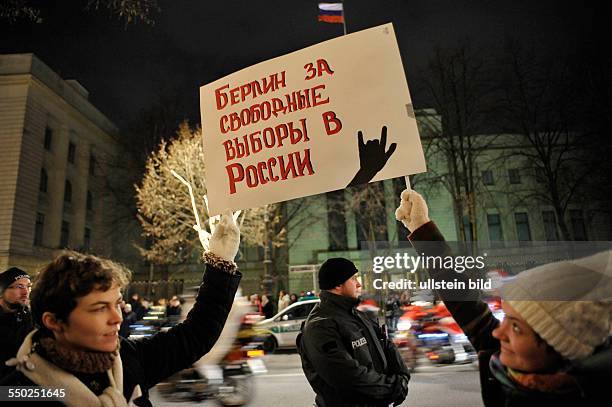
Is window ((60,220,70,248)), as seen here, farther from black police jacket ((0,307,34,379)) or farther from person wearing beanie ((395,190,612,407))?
person wearing beanie ((395,190,612,407))

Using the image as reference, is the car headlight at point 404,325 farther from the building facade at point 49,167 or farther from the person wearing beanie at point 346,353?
the building facade at point 49,167

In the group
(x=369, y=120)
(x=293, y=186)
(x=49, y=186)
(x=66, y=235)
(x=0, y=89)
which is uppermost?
(x=0, y=89)

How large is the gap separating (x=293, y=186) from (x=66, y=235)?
33.0 meters

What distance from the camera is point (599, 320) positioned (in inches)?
50.2

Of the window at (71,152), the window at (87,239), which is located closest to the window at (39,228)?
the window at (87,239)

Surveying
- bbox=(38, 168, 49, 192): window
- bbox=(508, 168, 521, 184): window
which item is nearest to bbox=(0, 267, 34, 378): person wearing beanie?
bbox=(38, 168, 49, 192): window

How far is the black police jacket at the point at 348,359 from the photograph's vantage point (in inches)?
105

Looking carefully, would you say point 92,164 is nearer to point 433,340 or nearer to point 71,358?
point 433,340

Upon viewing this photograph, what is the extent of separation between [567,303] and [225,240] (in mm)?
1639

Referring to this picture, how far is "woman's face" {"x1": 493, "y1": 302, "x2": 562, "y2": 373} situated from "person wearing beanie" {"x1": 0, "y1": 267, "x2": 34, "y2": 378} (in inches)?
146

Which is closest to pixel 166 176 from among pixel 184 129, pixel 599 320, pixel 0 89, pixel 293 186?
pixel 184 129

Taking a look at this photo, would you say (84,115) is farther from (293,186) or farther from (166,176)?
(293,186)

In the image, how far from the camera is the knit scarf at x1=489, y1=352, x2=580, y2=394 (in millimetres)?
1261

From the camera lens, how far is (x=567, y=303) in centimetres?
131
